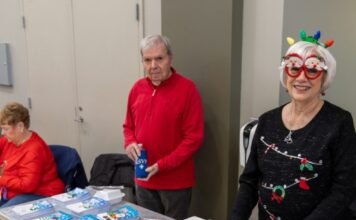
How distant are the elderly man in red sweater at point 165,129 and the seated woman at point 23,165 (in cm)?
62

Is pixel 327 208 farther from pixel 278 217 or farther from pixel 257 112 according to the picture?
pixel 257 112

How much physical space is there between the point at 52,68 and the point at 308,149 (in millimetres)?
2727

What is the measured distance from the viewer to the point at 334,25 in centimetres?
223

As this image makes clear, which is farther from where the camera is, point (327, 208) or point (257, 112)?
point (257, 112)

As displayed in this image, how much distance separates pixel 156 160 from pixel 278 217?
3.10 feet

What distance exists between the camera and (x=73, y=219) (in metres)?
1.66

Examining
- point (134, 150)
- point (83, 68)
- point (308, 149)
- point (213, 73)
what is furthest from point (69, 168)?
point (308, 149)

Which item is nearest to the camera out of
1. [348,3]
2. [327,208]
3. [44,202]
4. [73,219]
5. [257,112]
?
[327,208]

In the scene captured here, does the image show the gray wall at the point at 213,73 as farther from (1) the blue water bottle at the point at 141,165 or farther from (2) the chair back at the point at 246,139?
(1) the blue water bottle at the point at 141,165

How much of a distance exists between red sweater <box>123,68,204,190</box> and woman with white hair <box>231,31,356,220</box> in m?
0.75

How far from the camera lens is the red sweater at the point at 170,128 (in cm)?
221

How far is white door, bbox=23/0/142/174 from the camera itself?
3.02m

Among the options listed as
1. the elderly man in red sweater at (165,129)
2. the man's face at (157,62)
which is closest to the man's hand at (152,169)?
the elderly man in red sweater at (165,129)

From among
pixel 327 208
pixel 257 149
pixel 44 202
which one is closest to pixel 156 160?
pixel 44 202
